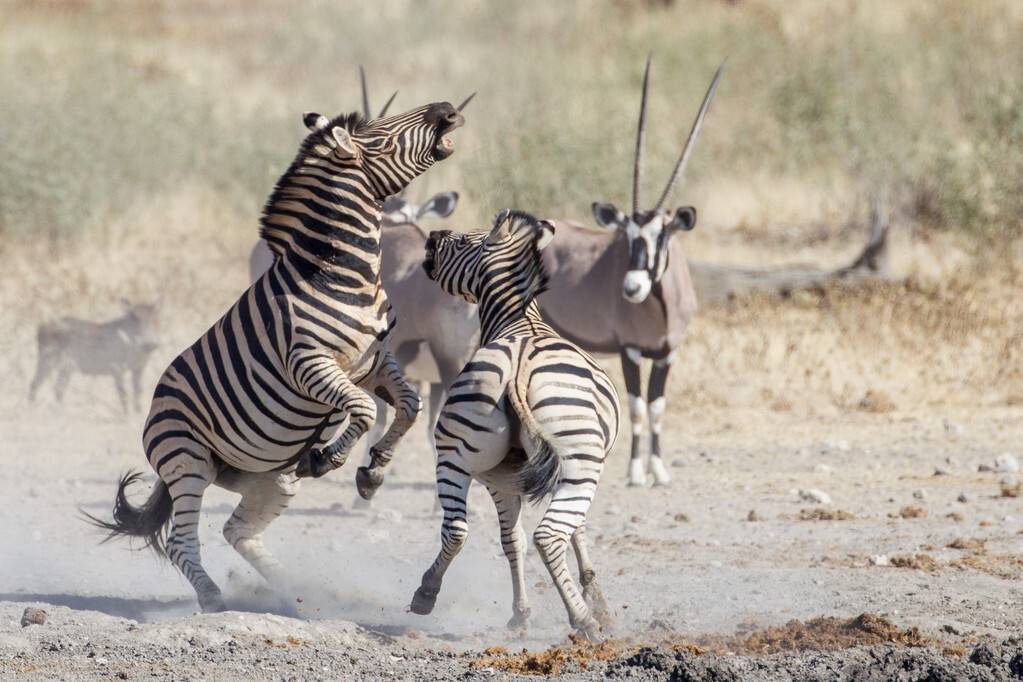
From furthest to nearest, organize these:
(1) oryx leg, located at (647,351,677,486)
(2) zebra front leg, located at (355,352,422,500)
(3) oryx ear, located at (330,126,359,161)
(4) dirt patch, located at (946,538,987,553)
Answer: (1) oryx leg, located at (647,351,677,486)
(4) dirt patch, located at (946,538,987,553)
(3) oryx ear, located at (330,126,359,161)
(2) zebra front leg, located at (355,352,422,500)

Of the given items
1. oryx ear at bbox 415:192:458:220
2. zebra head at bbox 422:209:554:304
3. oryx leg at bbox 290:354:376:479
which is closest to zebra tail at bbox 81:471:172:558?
oryx leg at bbox 290:354:376:479

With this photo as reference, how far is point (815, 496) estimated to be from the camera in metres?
9.13

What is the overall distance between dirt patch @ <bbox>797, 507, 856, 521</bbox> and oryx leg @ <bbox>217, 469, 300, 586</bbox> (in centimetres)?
340

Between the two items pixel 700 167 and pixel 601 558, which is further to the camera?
pixel 700 167

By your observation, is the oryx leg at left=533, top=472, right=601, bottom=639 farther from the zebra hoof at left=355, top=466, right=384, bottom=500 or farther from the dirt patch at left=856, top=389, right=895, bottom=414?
the dirt patch at left=856, top=389, right=895, bottom=414

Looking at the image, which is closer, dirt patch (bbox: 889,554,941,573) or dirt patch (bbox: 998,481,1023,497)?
dirt patch (bbox: 889,554,941,573)

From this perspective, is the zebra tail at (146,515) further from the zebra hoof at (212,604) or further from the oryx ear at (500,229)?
the oryx ear at (500,229)

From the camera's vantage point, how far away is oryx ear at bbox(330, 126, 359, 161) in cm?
612

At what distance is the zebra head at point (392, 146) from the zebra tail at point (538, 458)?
1165 millimetres

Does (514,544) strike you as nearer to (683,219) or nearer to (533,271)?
(533,271)

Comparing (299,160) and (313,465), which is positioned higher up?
(299,160)

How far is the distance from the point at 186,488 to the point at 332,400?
1.07m

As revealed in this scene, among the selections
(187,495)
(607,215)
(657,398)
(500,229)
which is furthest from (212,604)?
(607,215)

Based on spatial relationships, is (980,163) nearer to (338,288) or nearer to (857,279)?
(857,279)
